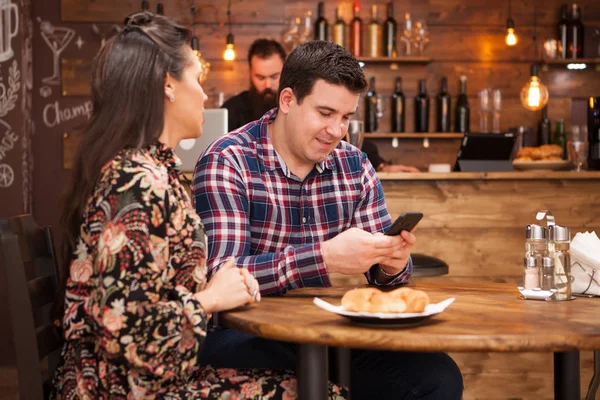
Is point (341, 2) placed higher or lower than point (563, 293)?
higher

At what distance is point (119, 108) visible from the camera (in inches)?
60.0

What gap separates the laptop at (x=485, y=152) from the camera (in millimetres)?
3885

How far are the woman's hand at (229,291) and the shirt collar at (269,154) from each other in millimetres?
526

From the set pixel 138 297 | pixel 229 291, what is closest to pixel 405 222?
pixel 229 291

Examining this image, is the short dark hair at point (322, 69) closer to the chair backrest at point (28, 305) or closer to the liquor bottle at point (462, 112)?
the chair backrest at point (28, 305)

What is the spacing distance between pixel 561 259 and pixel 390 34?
4.12 metres

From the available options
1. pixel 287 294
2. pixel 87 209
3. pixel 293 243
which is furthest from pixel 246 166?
pixel 87 209

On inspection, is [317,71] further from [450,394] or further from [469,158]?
[469,158]

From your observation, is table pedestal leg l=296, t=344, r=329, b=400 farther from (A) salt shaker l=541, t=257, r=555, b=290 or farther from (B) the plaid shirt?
(A) salt shaker l=541, t=257, r=555, b=290

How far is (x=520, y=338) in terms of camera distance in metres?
1.30

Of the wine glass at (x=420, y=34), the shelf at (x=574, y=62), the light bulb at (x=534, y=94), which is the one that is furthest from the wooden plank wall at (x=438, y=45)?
the light bulb at (x=534, y=94)

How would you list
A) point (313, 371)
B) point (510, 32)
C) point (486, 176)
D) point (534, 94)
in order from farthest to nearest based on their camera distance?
point (510, 32), point (534, 94), point (486, 176), point (313, 371)

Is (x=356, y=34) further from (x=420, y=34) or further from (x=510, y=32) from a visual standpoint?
(x=510, y=32)

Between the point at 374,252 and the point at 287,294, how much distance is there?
25 cm
